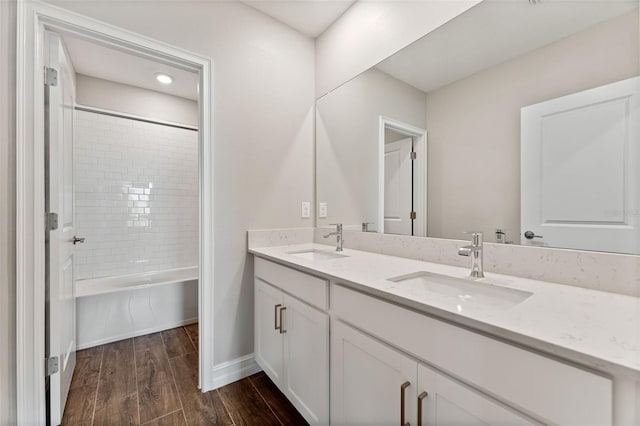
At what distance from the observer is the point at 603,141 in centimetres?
91

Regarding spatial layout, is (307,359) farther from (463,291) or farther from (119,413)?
(119,413)

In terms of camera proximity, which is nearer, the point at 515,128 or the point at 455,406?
the point at 455,406

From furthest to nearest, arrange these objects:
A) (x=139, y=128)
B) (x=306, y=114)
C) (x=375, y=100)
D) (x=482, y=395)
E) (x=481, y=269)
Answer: (x=139, y=128)
(x=306, y=114)
(x=375, y=100)
(x=481, y=269)
(x=482, y=395)

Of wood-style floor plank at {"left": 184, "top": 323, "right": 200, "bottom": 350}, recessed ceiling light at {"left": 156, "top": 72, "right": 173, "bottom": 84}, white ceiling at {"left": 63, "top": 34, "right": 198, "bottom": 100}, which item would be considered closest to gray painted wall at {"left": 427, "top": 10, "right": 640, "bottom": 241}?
white ceiling at {"left": 63, "top": 34, "right": 198, "bottom": 100}

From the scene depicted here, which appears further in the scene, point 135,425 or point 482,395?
point 135,425

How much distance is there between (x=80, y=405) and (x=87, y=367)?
48cm

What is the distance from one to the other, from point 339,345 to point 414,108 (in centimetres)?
125

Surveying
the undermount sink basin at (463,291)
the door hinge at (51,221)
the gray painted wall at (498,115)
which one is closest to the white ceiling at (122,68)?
the door hinge at (51,221)

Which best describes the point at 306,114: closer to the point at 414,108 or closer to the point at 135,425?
the point at 414,108

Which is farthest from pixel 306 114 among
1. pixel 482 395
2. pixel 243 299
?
pixel 482 395

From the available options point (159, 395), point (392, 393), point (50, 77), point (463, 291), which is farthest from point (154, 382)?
point (463, 291)

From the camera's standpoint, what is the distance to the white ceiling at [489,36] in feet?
3.18

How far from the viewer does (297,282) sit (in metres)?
1.36

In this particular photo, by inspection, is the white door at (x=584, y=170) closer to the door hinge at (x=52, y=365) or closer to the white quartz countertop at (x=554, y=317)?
the white quartz countertop at (x=554, y=317)
